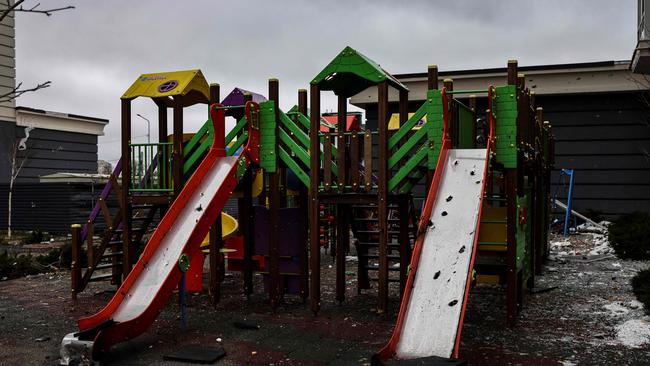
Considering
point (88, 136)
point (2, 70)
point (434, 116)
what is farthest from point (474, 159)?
point (88, 136)

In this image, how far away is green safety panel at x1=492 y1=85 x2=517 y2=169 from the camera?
23.1 ft

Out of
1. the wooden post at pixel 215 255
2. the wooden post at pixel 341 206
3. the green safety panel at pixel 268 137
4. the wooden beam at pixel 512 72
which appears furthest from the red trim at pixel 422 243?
the wooden post at pixel 215 255

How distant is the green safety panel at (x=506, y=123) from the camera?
7.04 meters

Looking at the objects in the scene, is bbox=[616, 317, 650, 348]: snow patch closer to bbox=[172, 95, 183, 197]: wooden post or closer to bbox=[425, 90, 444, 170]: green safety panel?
bbox=[425, 90, 444, 170]: green safety panel

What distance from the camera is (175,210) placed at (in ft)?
25.1

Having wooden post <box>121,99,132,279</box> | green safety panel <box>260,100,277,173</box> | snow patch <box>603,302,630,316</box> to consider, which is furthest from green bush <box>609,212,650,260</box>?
wooden post <box>121,99,132,279</box>

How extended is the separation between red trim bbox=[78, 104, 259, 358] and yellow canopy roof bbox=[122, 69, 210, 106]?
881 mm

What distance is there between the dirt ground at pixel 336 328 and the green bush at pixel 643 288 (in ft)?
0.50

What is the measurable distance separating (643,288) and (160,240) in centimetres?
684

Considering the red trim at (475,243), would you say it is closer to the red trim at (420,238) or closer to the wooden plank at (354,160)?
the red trim at (420,238)

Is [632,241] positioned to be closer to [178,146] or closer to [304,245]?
[304,245]

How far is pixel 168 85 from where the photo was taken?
359 inches

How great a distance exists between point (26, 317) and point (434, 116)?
6.22 m

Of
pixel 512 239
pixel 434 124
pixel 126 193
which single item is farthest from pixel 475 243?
pixel 126 193
